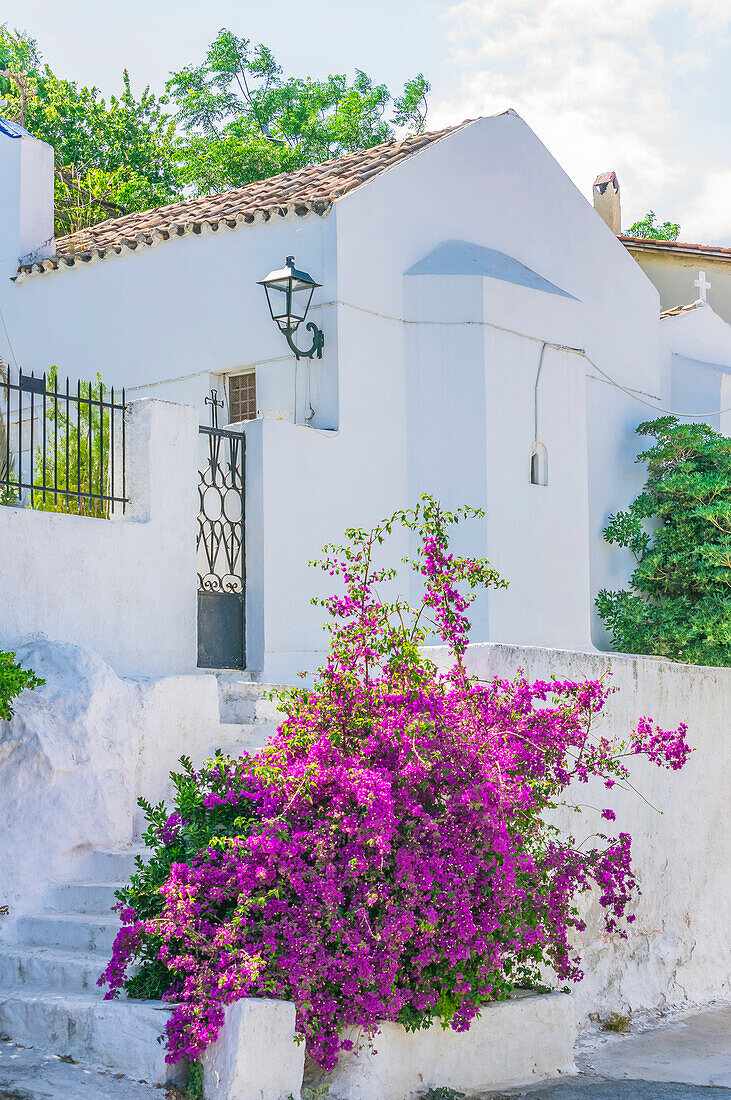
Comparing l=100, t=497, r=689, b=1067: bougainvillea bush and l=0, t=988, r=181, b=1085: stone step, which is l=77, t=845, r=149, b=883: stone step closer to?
l=100, t=497, r=689, b=1067: bougainvillea bush

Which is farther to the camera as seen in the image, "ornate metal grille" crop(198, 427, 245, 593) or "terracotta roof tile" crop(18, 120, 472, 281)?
"terracotta roof tile" crop(18, 120, 472, 281)

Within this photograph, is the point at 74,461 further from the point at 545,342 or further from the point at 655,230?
the point at 655,230

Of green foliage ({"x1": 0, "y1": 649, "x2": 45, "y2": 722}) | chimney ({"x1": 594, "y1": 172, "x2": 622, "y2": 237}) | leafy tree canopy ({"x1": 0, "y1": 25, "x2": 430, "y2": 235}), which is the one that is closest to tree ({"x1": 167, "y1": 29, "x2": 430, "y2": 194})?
leafy tree canopy ({"x1": 0, "y1": 25, "x2": 430, "y2": 235})

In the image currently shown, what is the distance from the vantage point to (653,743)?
725 cm

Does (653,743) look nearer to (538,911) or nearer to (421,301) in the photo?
(538,911)

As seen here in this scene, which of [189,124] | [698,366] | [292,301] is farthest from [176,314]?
[189,124]

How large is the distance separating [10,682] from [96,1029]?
6.57ft

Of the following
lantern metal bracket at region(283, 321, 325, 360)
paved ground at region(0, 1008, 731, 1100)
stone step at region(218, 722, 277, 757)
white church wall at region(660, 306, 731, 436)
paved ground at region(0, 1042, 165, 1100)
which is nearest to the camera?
paved ground at region(0, 1042, 165, 1100)

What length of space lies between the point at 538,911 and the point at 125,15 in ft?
42.4

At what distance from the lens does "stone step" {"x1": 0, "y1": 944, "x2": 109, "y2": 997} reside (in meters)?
6.55

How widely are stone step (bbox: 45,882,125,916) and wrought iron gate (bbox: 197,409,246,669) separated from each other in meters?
3.36

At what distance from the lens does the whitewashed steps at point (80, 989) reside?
591cm

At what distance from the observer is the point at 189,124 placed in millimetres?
28016

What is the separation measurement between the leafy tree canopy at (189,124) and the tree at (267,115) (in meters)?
0.02
